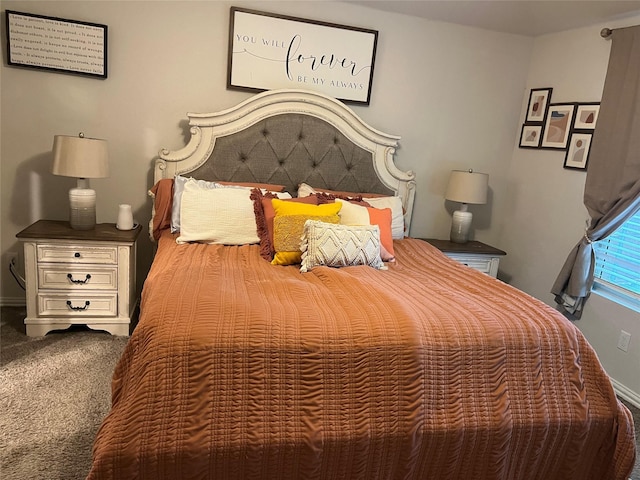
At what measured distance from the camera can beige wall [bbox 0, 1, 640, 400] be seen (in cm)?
285

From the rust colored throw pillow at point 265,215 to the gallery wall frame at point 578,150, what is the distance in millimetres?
1696

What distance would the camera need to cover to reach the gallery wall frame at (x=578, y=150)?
298cm

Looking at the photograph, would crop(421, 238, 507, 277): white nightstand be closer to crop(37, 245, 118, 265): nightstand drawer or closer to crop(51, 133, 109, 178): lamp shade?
crop(37, 245, 118, 265): nightstand drawer

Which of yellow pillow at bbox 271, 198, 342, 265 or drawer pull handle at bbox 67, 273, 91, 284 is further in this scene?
drawer pull handle at bbox 67, 273, 91, 284

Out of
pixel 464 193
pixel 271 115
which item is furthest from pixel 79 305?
pixel 464 193

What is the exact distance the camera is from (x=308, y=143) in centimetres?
315

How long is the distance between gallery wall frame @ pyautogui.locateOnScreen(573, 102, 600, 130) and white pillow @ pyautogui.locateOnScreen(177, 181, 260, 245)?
2.14 meters

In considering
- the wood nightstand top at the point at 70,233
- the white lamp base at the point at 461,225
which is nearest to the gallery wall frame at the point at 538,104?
the white lamp base at the point at 461,225

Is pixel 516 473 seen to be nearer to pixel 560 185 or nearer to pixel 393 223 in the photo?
pixel 393 223

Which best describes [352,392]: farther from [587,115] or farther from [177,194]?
[587,115]

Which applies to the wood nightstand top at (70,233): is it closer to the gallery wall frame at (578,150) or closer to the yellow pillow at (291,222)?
the yellow pillow at (291,222)

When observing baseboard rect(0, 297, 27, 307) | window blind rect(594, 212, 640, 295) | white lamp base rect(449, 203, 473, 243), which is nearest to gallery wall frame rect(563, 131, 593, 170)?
window blind rect(594, 212, 640, 295)

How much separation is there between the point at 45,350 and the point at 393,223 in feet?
6.98

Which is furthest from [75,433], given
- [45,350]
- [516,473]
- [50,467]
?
[516,473]
